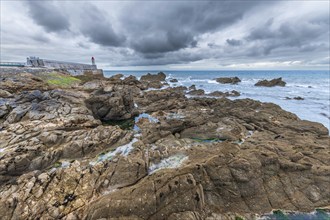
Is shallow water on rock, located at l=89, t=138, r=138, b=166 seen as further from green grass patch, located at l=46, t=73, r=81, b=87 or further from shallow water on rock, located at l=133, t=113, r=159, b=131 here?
green grass patch, located at l=46, t=73, r=81, b=87

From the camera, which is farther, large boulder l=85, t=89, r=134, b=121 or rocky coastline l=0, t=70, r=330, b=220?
large boulder l=85, t=89, r=134, b=121

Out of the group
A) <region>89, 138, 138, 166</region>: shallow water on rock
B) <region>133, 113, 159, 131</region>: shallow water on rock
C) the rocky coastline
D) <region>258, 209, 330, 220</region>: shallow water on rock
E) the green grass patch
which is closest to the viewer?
the rocky coastline

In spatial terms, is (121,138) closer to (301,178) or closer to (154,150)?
(154,150)

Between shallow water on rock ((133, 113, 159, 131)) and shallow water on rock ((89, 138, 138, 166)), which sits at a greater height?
shallow water on rock ((133, 113, 159, 131))

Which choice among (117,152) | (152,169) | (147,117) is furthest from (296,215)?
(147,117)

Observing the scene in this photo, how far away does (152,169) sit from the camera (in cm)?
1270

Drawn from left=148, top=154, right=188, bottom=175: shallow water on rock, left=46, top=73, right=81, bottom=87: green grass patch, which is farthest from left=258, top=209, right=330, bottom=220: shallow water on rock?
left=46, top=73, right=81, bottom=87: green grass patch

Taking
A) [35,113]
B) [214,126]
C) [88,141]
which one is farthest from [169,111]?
[35,113]

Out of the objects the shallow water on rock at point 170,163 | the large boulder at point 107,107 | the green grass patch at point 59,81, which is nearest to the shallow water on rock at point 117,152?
the shallow water on rock at point 170,163

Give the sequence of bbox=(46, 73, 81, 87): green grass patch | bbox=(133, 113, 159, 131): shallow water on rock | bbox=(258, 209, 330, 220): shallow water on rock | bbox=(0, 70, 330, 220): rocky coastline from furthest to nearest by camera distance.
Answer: bbox=(46, 73, 81, 87): green grass patch < bbox=(133, 113, 159, 131): shallow water on rock < bbox=(258, 209, 330, 220): shallow water on rock < bbox=(0, 70, 330, 220): rocky coastline

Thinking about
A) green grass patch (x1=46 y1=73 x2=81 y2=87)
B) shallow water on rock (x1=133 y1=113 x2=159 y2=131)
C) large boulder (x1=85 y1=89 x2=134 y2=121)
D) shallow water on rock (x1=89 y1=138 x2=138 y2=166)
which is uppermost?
green grass patch (x1=46 y1=73 x2=81 y2=87)

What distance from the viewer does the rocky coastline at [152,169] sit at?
8.36 metres

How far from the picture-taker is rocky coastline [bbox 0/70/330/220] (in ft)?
27.4

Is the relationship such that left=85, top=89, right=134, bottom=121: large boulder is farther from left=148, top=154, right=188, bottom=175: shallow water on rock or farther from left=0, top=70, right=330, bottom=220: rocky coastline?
left=148, top=154, right=188, bottom=175: shallow water on rock
